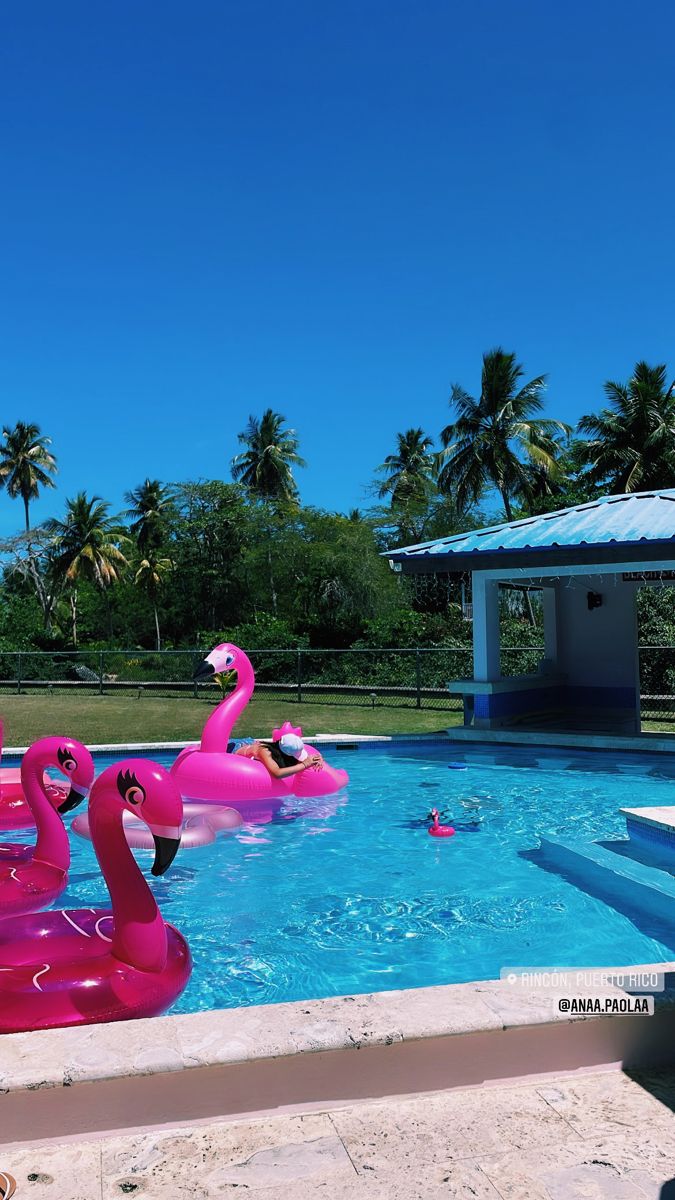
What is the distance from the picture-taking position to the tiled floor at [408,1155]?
2420 millimetres

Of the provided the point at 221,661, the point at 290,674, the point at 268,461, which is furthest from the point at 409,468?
the point at 221,661

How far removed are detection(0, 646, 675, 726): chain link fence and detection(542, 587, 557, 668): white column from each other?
0.82 m

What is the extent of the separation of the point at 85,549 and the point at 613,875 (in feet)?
118

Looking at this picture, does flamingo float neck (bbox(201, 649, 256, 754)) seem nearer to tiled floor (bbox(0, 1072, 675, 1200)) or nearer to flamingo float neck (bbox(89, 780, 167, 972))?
flamingo float neck (bbox(89, 780, 167, 972))

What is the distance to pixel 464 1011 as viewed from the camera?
307 cm

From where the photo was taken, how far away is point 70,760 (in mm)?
5805

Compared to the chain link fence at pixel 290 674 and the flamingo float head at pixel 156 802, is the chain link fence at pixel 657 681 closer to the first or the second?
the chain link fence at pixel 290 674

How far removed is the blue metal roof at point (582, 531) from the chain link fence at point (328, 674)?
3123mm

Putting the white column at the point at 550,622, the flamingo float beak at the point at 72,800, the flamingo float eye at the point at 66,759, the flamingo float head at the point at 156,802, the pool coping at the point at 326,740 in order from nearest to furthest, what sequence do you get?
the flamingo float head at the point at 156,802
the flamingo float beak at the point at 72,800
the flamingo float eye at the point at 66,759
the pool coping at the point at 326,740
the white column at the point at 550,622

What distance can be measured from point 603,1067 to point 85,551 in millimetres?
38821

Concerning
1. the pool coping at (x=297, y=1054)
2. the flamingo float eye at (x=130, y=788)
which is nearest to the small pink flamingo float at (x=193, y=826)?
the flamingo float eye at (x=130, y=788)

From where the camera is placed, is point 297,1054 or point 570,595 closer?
point 297,1054

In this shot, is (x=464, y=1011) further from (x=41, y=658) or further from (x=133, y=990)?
(x=41, y=658)

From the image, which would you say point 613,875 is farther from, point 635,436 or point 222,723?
point 635,436
